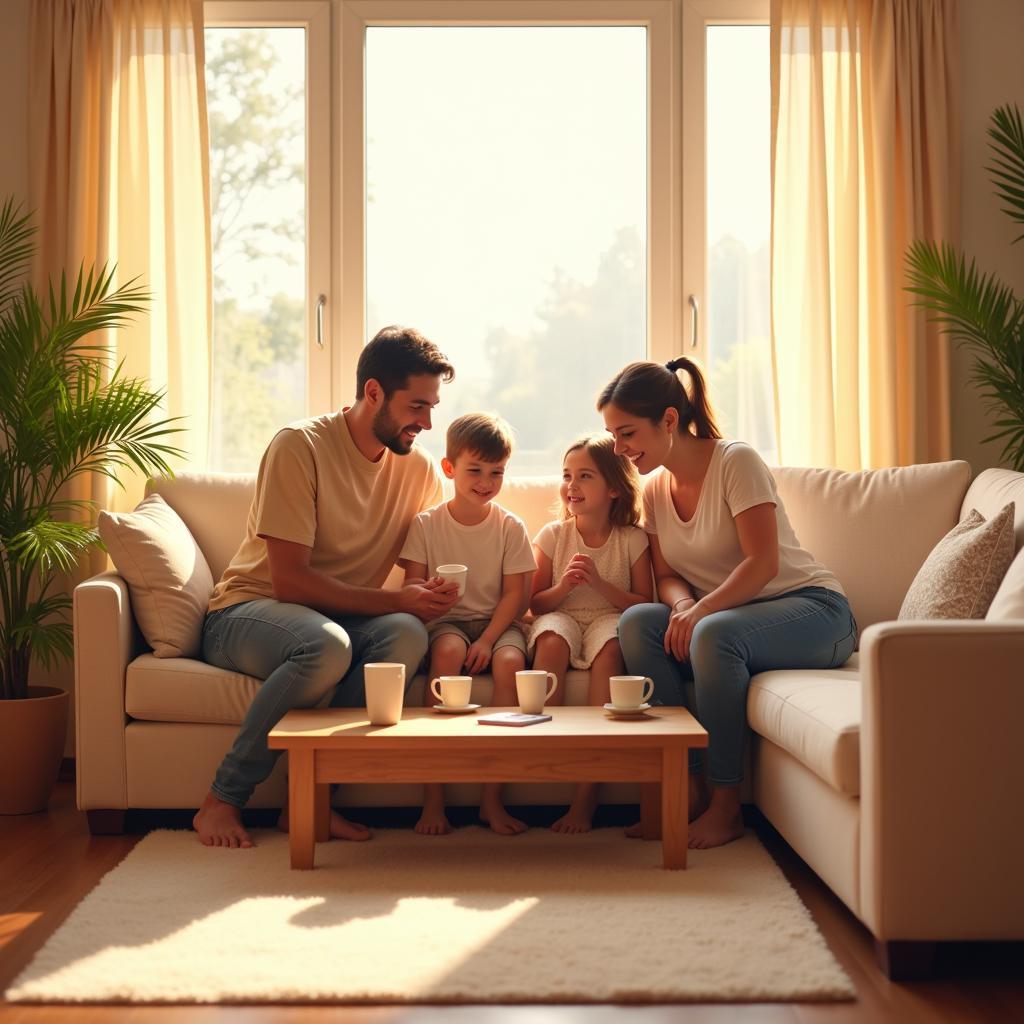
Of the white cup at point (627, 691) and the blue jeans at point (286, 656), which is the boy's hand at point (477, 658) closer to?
the blue jeans at point (286, 656)

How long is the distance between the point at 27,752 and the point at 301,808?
1.07 m

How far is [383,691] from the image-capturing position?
8.61ft

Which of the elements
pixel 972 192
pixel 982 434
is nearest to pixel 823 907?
pixel 982 434

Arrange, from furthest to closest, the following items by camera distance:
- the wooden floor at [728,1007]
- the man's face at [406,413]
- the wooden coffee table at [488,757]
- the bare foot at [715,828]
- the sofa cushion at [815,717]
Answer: the man's face at [406,413] < the bare foot at [715,828] < the wooden coffee table at [488,757] < the sofa cushion at [815,717] < the wooden floor at [728,1007]

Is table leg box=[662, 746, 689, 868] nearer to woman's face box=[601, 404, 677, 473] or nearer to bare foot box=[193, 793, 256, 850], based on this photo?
woman's face box=[601, 404, 677, 473]

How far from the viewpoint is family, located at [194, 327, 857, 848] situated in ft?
9.46

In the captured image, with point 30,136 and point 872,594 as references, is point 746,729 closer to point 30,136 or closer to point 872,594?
point 872,594

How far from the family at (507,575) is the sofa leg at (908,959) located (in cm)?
79

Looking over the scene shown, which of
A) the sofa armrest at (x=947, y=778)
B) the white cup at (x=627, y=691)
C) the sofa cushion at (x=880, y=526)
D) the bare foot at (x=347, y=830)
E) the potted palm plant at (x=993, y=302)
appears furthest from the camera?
the potted palm plant at (x=993, y=302)

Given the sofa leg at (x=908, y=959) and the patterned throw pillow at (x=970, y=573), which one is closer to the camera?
the sofa leg at (x=908, y=959)

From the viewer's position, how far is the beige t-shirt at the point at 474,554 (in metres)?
3.27

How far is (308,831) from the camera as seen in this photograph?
2.62 m

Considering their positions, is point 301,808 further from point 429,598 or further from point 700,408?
point 700,408

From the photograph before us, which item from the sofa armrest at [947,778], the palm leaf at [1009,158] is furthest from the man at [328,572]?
the palm leaf at [1009,158]
